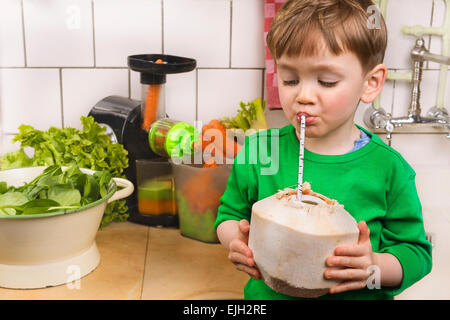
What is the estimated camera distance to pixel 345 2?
0.60 metres

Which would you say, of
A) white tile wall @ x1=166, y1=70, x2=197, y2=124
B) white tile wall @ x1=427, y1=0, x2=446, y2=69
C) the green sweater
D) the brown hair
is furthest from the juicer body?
white tile wall @ x1=427, y1=0, x2=446, y2=69

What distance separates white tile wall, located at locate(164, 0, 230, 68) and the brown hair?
499 mm

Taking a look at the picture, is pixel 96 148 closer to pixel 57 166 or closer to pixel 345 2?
pixel 57 166

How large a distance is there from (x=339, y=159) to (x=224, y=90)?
0.51 meters

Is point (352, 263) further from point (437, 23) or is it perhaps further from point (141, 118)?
point (437, 23)

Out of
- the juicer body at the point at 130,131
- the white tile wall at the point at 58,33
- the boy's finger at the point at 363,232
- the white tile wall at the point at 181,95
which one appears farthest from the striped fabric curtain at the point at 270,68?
the boy's finger at the point at 363,232

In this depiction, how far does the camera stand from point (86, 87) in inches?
43.3

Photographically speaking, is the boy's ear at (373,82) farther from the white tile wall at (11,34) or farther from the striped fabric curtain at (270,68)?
the white tile wall at (11,34)

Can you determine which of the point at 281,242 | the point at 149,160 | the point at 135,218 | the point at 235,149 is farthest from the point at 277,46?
the point at 135,218

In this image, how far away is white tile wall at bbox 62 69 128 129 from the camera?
1093mm

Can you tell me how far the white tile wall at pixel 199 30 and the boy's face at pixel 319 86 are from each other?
514 mm

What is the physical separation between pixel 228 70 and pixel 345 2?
540mm

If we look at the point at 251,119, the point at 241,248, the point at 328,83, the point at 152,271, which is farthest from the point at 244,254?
the point at 251,119
